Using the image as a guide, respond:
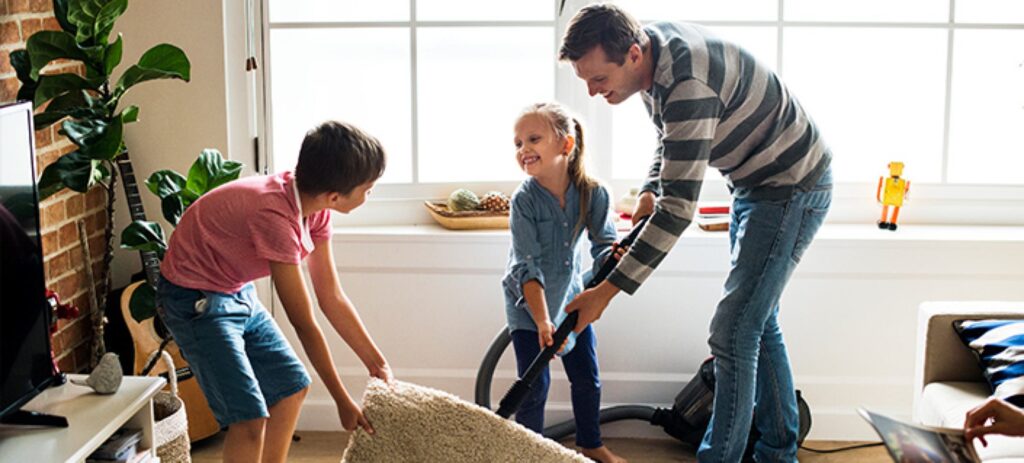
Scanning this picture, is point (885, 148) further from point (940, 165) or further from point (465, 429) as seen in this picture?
point (465, 429)

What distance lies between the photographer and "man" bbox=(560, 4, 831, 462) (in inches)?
106

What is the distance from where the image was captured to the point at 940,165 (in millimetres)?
3818

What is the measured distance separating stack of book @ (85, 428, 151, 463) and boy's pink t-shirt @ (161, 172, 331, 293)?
337 mm

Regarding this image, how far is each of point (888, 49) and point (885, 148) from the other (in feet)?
0.98

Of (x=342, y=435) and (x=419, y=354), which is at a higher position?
(x=419, y=354)

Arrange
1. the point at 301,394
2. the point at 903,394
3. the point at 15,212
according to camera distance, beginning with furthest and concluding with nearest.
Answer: the point at 903,394 → the point at 301,394 → the point at 15,212

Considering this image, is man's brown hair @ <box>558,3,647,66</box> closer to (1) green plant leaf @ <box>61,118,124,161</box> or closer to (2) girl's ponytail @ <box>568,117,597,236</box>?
(2) girl's ponytail @ <box>568,117,597,236</box>

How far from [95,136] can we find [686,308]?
172cm

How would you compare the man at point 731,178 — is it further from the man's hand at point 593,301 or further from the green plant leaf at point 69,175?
the green plant leaf at point 69,175

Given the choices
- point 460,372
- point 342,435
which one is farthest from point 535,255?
point 342,435

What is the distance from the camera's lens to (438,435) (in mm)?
2430

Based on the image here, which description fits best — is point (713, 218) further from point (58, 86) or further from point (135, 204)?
point (58, 86)

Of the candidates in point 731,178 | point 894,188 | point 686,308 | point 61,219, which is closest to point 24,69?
point 61,219

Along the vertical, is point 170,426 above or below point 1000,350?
below
